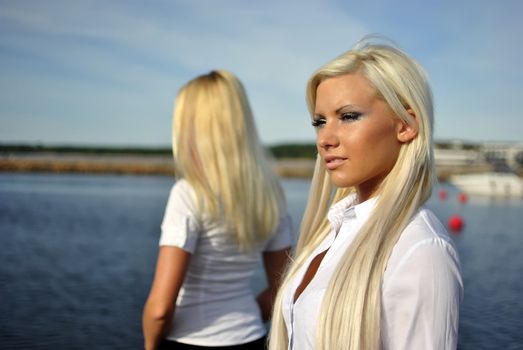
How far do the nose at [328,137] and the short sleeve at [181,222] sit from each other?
0.94 meters

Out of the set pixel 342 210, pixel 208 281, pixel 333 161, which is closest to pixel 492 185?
pixel 208 281

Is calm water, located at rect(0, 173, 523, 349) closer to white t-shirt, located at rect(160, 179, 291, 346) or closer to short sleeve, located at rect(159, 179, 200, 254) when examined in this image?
white t-shirt, located at rect(160, 179, 291, 346)

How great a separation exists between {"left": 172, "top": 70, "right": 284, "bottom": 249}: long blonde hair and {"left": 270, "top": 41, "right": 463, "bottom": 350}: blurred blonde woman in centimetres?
77

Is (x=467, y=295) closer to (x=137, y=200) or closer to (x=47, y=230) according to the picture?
(x=47, y=230)

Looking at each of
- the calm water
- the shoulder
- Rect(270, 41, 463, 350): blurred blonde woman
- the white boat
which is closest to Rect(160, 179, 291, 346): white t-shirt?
Rect(270, 41, 463, 350): blurred blonde woman

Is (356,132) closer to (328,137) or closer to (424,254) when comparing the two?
(328,137)

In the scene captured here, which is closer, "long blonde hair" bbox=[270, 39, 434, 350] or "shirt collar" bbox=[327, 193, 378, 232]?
"long blonde hair" bbox=[270, 39, 434, 350]

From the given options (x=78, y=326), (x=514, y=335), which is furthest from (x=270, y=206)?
(x=514, y=335)

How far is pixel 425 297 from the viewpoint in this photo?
1414mm

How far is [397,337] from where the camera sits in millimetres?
1471

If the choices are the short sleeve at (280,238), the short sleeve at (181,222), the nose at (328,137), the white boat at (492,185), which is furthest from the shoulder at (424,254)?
the white boat at (492,185)

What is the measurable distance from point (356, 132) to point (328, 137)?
102 mm

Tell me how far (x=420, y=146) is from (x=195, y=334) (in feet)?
4.87

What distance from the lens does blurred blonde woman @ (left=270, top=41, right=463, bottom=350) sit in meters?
1.44
